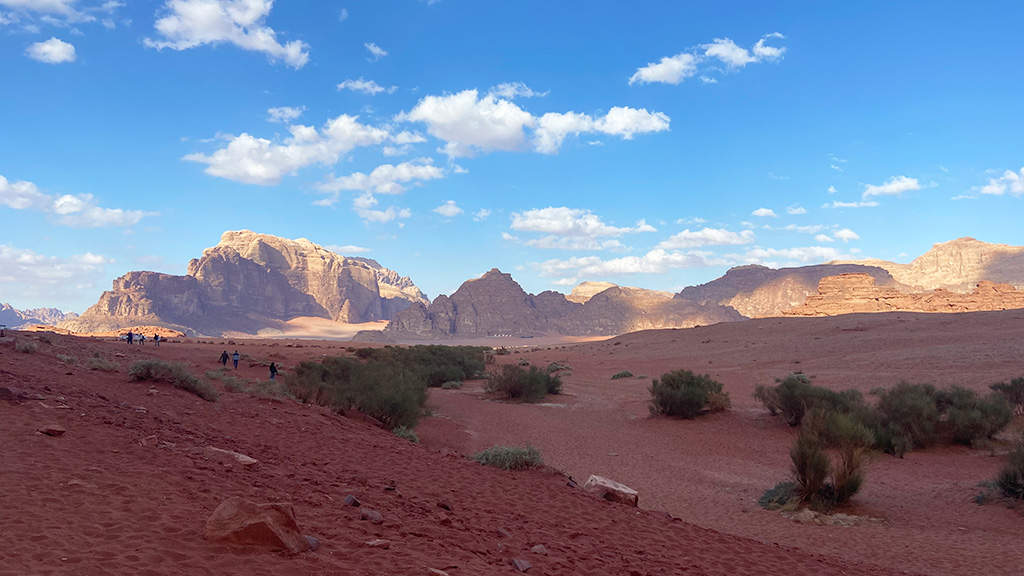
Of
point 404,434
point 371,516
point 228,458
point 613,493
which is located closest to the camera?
point 371,516

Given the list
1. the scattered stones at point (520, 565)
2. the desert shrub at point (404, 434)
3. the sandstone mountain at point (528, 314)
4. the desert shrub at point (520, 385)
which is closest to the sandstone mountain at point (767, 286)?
the sandstone mountain at point (528, 314)

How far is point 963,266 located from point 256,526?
205726 mm

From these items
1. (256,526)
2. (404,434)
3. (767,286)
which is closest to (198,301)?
(767,286)

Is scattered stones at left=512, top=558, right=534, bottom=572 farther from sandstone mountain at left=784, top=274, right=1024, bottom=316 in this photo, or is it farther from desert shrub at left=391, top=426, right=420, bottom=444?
sandstone mountain at left=784, top=274, right=1024, bottom=316

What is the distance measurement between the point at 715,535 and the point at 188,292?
185443mm

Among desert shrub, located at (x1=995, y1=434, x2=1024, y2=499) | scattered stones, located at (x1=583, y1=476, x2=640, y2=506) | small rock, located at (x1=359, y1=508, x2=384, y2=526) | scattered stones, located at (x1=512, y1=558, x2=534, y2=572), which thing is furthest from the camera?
desert shrub, located at (x1=995, y1=434, x2=1024, y2=499)

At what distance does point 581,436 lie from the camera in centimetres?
1897

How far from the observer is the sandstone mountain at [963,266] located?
497 ft

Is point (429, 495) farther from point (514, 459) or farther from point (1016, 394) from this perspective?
point (1016, 394)

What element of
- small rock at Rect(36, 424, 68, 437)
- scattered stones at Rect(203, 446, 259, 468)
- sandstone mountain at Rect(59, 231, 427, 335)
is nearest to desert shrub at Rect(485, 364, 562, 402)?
scattered stones at Rect(203, 446, 259, 468)

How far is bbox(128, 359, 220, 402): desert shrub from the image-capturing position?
14.4 metres

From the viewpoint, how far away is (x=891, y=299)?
80.9 metres

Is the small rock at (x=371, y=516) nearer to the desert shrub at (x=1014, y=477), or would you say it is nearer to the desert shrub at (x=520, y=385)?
the desert shrub at (x=1014, y=477)

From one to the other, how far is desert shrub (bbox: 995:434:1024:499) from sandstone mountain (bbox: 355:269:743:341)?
407ft
